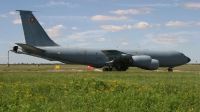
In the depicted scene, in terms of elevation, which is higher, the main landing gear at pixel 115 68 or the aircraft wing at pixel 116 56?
the aircraft wing at pixel 116 56

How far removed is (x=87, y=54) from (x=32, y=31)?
838cm

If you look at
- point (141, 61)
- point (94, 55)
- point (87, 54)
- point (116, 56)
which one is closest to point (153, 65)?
point (141, 61)

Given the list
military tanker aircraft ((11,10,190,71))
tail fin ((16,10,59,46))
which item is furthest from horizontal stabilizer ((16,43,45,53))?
tail fin ((16,10,59,46))

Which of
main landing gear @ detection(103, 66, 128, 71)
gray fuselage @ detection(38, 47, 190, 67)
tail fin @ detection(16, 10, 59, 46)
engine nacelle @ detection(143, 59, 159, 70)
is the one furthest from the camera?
main landing gear @ detection(103, 66, 128, 71)

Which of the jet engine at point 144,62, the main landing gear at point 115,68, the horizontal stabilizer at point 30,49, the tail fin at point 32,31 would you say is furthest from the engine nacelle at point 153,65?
the horizontal stabilizer at point 30,49

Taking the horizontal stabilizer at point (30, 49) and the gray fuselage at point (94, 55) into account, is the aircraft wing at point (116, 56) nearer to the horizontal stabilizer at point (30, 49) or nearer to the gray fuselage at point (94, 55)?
the gray fuselage at point (94, 55)

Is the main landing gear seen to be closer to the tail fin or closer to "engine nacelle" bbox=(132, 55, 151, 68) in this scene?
"engine nacelle" bbox=(132, 55, 151, 68)

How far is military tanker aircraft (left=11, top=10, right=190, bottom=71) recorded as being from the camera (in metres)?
40.0

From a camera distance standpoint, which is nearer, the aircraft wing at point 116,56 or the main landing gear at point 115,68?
the aircraft wing at point 116,56

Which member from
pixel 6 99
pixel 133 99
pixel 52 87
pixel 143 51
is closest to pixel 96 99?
pixel 133 99

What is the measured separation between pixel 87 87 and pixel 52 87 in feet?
5.72

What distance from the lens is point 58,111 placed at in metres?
9.48

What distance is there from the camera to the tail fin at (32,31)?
39.9 meters

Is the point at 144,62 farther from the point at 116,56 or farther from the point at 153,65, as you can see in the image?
the point at 116,56
